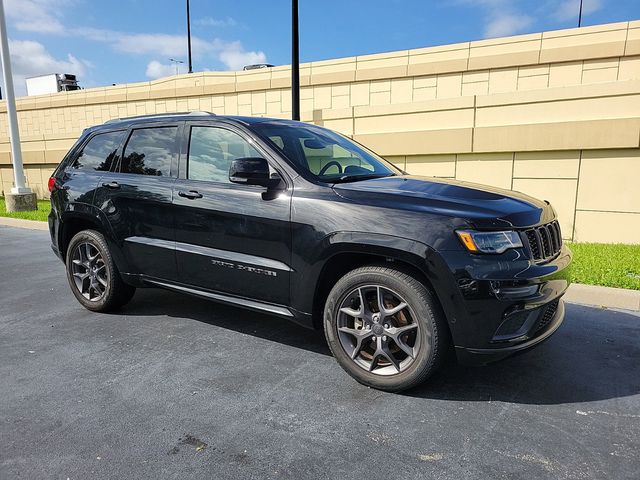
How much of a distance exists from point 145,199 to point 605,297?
15.2 ft

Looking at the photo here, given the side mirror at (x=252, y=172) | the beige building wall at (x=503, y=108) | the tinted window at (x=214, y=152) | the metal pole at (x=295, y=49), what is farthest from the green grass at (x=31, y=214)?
the side mirror at (x=252, y=172)

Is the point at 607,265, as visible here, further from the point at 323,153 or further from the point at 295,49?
the point at 295,49

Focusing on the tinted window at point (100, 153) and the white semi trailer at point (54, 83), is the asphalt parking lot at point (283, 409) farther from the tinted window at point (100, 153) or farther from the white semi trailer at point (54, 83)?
the white semi trailer at point (54, 83)

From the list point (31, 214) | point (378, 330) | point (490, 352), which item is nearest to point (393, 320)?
point (378, 330)

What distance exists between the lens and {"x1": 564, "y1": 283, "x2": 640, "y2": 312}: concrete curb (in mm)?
4789

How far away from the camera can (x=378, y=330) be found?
3.06 m

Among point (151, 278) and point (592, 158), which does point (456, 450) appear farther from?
point (592, 158)

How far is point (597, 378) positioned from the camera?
330 cm

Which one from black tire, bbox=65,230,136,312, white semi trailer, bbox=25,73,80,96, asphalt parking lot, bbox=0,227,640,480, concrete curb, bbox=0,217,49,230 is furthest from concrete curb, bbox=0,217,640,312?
white semi trailer, bbox=25,73,80,96

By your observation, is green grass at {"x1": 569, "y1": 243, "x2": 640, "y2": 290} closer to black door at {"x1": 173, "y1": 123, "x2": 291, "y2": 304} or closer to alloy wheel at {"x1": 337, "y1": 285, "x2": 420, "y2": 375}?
alloy wheel at {"x1": 337, "y1": 285, "x2": 420, "y2": 375}

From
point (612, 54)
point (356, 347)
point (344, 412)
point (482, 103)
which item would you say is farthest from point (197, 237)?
point (612, 54)

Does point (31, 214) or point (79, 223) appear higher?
point (79, 223)

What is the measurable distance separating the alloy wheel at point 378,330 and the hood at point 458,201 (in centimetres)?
58

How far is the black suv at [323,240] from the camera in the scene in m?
2.79
